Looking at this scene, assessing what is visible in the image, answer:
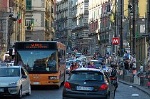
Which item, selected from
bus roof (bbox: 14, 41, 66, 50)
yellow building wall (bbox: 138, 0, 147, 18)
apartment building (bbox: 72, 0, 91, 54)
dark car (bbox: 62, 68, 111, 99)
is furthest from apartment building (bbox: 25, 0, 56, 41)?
dark car (bbox: 62, 68, 111, 99)

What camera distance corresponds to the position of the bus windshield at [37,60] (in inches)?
1145

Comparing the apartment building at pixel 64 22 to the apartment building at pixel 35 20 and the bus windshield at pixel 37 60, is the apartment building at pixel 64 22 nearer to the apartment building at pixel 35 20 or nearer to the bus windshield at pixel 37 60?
the apartment building at pixel 35 20

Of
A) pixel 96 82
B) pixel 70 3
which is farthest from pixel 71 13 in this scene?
pixel 96 82

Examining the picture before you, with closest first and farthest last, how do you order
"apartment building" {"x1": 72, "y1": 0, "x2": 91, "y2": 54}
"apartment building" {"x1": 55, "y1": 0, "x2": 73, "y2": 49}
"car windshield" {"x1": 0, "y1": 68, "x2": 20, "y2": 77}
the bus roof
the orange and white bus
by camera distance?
1. "car windshield" {"x1": 0, "y1": 68, "x2": 20, "y2": 77}
2. the orange and white bus
3. the bus roof
4. "apartment building" {"x1": 72, "y1": 0, "x2": 91, "y2": 54}
5. "apartment building" {"x1": 55, "y1": 0, "x2": 73, "y2": 49}

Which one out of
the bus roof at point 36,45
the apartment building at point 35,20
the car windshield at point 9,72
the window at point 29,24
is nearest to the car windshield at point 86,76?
the car windshield at point 9,72

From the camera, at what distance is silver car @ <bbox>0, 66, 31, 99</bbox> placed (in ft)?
72.0

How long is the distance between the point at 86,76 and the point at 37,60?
10.6 m

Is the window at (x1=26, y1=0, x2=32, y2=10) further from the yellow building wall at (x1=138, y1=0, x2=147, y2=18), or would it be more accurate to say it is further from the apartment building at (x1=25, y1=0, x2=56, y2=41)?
the yellow building wall at (x1=138, y1=0, x2=147, y2=18)

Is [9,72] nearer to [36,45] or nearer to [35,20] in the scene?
[36,45]

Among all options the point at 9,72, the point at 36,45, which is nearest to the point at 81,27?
the point at 36,45

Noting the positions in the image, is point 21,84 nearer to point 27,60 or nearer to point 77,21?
point 27,60

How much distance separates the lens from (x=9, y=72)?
23.7 m

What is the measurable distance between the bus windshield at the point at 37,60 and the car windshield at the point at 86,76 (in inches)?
400

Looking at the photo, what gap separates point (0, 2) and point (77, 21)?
97018mm
